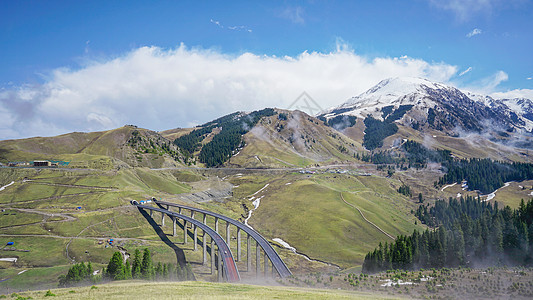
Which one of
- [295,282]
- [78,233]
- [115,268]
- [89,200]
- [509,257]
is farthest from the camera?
[89,200]

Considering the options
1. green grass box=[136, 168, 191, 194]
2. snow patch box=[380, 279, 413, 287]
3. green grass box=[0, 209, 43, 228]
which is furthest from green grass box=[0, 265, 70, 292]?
green grass box=[136, 168, 191, 194]

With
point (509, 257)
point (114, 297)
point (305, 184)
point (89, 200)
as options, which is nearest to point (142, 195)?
point (89, 200)

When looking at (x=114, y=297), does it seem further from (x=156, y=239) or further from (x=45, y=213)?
(x=45, y=213)

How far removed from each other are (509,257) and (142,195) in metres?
130

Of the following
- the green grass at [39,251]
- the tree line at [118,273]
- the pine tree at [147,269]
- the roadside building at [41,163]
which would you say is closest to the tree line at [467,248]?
the tree line at [118,273]

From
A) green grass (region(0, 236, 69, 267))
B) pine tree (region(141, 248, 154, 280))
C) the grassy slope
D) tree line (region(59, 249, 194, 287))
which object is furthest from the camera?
the grassy slope

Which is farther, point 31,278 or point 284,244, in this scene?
point 284,244

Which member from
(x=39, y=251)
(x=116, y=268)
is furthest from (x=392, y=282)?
(x=39, y=251)

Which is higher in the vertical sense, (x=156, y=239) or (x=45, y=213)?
(x=45, y=213)

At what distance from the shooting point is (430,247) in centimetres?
8600

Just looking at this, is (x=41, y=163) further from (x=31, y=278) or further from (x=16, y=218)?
(x=31, y=278)

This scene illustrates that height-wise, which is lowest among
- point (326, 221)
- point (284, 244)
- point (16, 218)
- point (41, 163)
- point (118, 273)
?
point (284, 244)

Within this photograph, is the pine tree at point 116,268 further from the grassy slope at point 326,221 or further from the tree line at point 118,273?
the grassy slope at point 326,221

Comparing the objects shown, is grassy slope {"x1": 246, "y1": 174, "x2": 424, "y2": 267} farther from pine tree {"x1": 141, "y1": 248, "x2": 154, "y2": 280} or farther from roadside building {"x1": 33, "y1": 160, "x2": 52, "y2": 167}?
roadside building {"x1": 33, "y1": 160, "x2": 52, "y2": 167}
